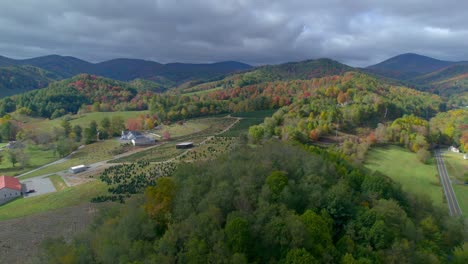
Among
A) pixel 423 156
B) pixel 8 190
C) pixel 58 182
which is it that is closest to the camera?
pixel 8 190

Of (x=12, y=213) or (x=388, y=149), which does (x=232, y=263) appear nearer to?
(x=12, y=213)

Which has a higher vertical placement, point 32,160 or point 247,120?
point 247,120

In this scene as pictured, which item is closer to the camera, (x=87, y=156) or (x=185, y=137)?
(x=87, y=156)

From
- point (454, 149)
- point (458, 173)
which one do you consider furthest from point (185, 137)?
point (454, 149)

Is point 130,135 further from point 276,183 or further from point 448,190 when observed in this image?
point 448,190

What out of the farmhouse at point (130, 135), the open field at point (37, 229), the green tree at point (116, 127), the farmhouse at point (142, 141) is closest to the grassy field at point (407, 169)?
the open field at point (37, 229)

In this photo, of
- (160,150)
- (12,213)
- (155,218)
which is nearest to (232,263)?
(155,218)
